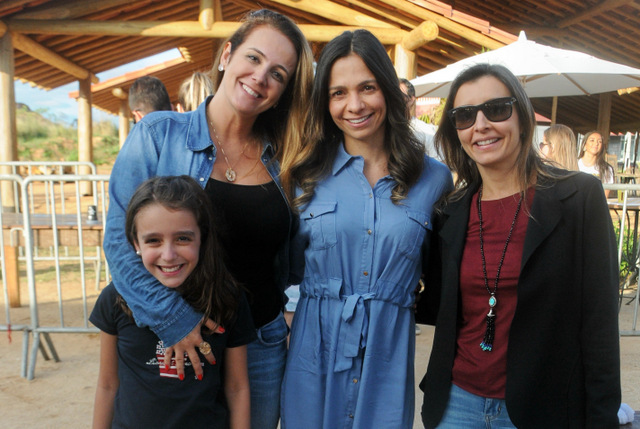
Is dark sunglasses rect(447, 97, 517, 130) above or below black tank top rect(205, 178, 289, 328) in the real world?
above

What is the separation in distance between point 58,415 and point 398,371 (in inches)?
108

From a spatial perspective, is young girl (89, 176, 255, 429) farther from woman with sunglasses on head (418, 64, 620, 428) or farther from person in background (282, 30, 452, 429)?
woman with sunglasses on head (418, 64, 620, 428)

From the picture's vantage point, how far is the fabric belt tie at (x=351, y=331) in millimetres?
1851

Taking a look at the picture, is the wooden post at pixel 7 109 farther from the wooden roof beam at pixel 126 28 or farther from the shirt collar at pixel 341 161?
the shirt collar at pixel 341 161

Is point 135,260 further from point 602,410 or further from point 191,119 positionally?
point 602,410

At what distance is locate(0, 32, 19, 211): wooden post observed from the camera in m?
8.34

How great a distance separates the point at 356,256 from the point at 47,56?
10.2 meters

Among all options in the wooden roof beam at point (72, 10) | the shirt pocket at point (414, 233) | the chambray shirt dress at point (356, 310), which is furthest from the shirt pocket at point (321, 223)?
the wooden roof beam at point (72, 10)

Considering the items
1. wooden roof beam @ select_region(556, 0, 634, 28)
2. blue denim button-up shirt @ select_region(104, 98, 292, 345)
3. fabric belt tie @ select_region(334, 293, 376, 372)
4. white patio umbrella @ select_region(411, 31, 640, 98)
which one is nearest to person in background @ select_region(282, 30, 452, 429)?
fabric belt tie @ select_region(334, 293, 376, 372)

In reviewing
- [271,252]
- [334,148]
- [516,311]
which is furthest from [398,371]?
[334,148]

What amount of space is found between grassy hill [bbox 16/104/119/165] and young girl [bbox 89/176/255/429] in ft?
100

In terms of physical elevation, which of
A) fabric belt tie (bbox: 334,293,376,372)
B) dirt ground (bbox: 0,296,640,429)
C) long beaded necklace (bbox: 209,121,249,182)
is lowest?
dirt ground (bbox: 0,296,640,429)

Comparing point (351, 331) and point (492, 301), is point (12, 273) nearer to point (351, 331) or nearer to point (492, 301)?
point (351, 331)

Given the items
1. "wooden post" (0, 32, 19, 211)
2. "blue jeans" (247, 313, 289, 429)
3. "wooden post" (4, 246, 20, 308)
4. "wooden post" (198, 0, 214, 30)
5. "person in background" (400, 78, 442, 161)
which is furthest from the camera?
"wooden post" (0, 32, 19, 211)
